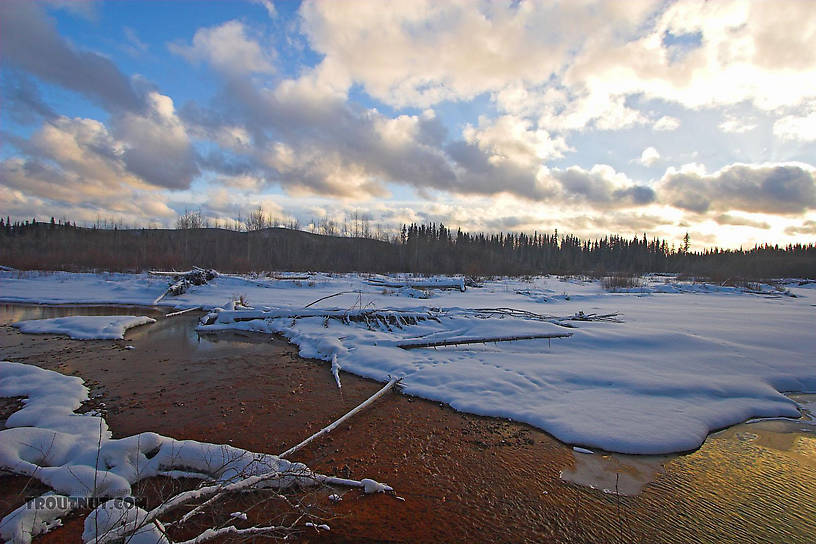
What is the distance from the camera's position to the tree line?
3744 cm

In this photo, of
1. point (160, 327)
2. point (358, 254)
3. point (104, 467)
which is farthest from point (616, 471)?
point (358, 254)

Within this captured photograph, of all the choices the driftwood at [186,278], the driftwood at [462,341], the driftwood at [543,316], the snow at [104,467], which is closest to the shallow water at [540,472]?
the snow at [104,467]

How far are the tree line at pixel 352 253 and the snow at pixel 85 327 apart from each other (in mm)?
22317

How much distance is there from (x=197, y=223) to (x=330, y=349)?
213ft

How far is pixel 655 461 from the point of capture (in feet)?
13.2

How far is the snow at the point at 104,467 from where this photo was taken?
2.68 m

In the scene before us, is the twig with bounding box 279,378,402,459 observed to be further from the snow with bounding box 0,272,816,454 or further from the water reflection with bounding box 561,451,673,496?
the water reflection with bounding box 561,451,673,496

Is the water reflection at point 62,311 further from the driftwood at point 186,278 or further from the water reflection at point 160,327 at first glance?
the driftwood at point 186,278

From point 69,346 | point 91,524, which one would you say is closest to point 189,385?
point 91,524

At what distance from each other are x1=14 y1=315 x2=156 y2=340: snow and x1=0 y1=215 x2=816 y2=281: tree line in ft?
73.2

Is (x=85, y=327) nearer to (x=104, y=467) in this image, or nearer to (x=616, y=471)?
(x=104, y=467)

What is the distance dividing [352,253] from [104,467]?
195 ft

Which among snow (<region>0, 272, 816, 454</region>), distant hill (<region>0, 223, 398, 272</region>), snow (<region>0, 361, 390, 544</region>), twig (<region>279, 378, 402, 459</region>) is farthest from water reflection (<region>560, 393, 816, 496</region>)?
distant hill (<region>0, 223, 398, 272</region>)

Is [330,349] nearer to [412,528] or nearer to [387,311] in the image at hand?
[387,311]
